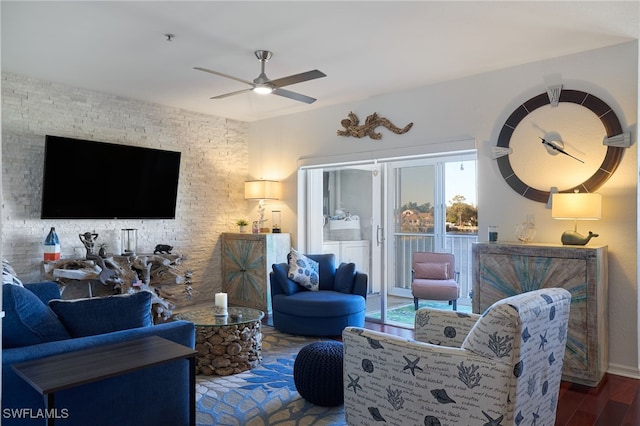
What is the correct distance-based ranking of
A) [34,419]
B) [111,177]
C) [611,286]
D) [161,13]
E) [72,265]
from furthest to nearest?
1. [111,177]
2. [72,265]
3. [611,286]
4. [161,13]
5. [34,419]

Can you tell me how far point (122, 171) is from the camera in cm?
536

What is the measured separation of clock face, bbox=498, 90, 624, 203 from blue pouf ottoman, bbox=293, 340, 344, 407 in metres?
2.50

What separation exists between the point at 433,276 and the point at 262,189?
2.59 m

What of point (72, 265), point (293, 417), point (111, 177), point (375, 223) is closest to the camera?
point (293, 417)

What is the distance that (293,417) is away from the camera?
2.94 m

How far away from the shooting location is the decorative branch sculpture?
5223 millimetres

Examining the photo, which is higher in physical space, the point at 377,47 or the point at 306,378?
the point at 377,47

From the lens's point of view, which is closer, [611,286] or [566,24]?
[566,24]

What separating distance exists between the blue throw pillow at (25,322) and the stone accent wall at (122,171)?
2.85 metres

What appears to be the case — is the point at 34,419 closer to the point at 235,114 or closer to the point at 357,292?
the point at 357,292

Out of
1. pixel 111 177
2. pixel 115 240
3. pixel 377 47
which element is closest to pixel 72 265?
pixel 115 240

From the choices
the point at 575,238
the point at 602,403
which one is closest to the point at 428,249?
the point at 575,238

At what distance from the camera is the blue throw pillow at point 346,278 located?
506 cm

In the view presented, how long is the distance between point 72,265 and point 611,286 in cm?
516
